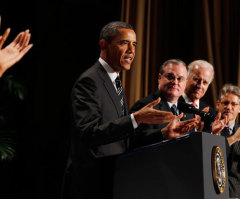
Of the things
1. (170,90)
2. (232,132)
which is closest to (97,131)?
(170,90)

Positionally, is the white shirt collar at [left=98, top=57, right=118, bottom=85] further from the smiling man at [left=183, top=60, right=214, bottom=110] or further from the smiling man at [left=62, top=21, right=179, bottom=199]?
the smiling man at [left=183, top=60, right=214, bottom=110]

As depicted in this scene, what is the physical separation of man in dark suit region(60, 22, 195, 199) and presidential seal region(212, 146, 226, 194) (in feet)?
0.69

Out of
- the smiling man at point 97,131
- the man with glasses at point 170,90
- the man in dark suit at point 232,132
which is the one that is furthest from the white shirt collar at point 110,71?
the man in dark suit at point 232,132

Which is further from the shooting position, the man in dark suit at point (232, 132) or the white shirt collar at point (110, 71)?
the man in dark suit at point (232, 132)

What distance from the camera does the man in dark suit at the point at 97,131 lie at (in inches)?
61.1

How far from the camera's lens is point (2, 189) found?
3.53 metres

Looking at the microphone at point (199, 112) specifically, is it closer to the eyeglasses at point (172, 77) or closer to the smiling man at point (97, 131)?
the smiling man at point (97, 131)

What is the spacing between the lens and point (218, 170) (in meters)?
1.53

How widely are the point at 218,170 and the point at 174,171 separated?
0.63ft

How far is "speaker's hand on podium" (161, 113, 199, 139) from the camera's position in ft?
5.63

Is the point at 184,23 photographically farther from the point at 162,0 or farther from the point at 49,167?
the point at 49,167

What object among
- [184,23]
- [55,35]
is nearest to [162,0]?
[184,23]

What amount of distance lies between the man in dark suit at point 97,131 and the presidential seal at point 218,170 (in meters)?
0.21

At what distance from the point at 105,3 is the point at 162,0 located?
2.27 feet
